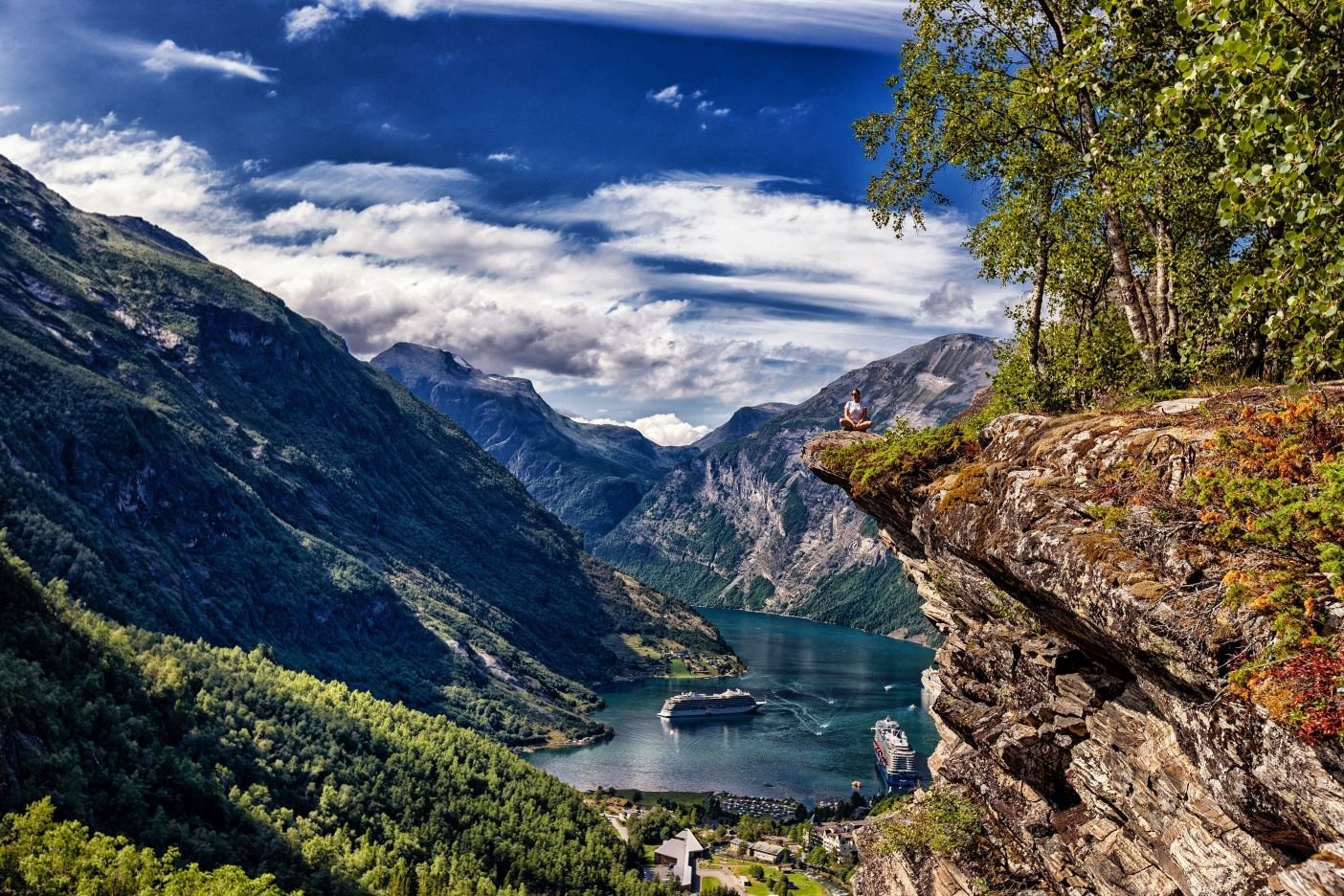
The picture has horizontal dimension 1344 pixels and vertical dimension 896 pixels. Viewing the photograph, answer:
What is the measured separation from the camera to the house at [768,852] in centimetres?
11400

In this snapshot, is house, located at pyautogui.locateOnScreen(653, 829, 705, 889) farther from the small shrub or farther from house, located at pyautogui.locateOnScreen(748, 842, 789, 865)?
the small shrub

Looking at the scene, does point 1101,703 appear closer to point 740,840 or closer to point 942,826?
point 942,826

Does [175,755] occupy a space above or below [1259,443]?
below

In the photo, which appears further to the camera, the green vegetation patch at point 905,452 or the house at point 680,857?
the house at point 680,857

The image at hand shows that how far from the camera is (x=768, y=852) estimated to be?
115 m

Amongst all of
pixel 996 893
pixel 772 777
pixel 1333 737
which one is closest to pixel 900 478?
pixel 996 893

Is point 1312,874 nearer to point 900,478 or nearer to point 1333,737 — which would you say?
point 1333,737

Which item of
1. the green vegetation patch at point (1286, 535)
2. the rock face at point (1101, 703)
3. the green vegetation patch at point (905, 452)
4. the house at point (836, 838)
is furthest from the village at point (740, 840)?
the green vegetation patch at point (1286, 535)

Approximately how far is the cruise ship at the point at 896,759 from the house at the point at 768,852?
145 feet

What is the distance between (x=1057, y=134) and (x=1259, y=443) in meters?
12.2

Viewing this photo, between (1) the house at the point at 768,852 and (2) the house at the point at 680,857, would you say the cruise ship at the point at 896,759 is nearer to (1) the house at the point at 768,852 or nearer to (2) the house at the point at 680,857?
(1) the house at the point at 768,852

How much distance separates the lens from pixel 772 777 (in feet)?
524

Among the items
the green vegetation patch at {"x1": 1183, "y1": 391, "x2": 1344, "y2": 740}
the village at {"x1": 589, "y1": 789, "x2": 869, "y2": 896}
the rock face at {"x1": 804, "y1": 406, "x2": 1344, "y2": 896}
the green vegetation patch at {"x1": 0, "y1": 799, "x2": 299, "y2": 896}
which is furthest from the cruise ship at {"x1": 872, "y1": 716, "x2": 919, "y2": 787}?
the green vegetation patch at {"x1": 1183, "y1": 391, "x2": 1344, "y2": 740}

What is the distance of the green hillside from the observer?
80.2 m
